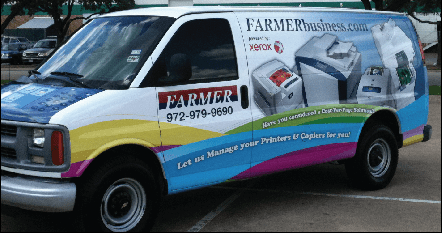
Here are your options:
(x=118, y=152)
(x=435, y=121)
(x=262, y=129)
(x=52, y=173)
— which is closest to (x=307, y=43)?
(x=262, y=129)

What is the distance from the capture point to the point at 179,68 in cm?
543

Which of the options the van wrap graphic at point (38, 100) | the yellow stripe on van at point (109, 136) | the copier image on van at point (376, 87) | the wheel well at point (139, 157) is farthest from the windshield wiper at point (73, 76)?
the copier image on van at point (376, 87)

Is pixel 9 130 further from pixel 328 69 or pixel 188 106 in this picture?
pixel 328 69

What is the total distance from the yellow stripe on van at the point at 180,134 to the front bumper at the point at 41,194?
940mm

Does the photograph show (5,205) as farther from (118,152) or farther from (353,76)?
(353,76)

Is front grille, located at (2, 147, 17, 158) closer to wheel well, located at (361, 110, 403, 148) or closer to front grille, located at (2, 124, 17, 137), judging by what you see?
front grille, located at (2, 124, 17, 137)

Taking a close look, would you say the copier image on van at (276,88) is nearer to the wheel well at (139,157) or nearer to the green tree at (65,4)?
the wheel well at (139,157)

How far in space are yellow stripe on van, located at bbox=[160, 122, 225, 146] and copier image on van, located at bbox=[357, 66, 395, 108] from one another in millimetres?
2319

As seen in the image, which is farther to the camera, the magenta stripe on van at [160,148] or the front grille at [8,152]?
the magenta stripe on van at [160,148]

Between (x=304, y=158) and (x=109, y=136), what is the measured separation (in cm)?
239

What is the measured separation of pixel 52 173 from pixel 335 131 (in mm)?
3290

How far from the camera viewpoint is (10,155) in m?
5.12

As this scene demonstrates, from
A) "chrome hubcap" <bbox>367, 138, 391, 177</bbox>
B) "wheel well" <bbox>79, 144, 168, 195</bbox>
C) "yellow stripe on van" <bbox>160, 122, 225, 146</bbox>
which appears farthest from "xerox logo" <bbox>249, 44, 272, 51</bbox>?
"chrome hubcap" <bbox>367, 138, 391, 177</bbox>

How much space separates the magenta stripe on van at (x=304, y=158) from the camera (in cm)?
622
